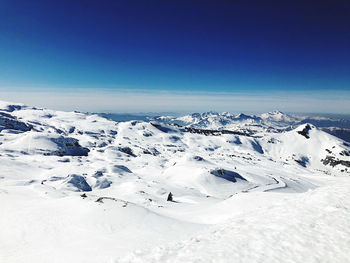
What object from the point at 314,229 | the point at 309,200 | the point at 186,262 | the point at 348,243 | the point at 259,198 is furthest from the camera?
the point at 259,198

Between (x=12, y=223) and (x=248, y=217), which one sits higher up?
(x=248, y=217)

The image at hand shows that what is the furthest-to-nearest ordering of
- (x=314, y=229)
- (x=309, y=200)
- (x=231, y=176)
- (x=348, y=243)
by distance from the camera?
(x=231, y=176)
(x=309, y=200)
(x=314, y=229)
(x=348, y=243)

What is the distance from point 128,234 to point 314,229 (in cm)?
1146

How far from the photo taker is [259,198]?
29.1 meters

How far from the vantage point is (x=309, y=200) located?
1523 centimetres

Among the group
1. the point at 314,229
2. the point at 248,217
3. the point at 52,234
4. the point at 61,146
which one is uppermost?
the point at 314,229

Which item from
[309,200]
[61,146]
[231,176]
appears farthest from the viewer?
[61,146]

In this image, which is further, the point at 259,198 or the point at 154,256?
the point at 259,198

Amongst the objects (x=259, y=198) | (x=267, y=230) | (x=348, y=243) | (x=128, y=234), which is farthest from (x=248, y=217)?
(x=259, y=198)

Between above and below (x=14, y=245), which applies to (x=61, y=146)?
below

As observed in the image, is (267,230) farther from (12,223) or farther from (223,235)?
(12,223)

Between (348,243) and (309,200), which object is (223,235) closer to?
(348,243)

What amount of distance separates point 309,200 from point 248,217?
468cm

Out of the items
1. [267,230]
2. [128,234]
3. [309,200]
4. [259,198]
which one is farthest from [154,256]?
[259,198]
